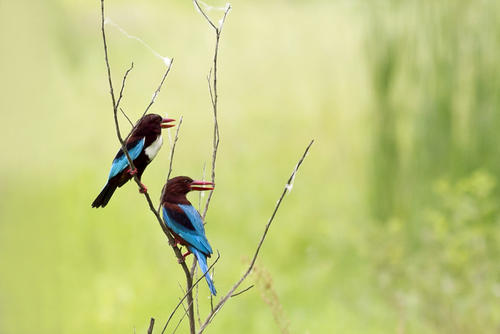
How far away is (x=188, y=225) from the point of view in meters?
1.05

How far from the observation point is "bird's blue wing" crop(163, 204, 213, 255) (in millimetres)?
1045

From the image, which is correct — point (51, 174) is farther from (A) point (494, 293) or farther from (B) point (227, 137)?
(A) point (494, 293)

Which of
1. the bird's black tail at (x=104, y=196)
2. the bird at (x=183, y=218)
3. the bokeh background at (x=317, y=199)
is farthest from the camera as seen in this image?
the bokeh background at (x=317, y=199)

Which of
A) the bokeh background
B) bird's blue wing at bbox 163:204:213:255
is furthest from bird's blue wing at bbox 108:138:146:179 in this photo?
the bokeh background

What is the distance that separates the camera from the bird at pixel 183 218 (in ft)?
3.38

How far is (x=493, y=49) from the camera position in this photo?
3822 millimetres

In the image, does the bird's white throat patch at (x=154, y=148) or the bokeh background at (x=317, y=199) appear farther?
the bokeh background at (x=317, y=199)

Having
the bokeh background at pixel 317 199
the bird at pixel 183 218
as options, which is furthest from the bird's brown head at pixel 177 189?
the bokeh background at pixel 317 199

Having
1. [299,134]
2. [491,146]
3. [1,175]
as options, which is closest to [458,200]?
[491,146]

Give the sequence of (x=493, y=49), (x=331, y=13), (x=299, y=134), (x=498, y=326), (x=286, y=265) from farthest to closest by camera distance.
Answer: (x=331, y=13) < (x=299, y=134) < (x=286, y=265) < (x=493, y=49) < (x=498, y=326)

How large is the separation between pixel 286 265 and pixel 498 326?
1267 millimetres

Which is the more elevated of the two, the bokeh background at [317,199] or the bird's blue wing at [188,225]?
the bokeh background at [317,199]

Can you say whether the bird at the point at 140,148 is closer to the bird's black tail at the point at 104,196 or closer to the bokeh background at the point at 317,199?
the bird's black tail at the point at 104,196

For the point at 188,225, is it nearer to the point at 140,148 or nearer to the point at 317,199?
the point at 140,148
